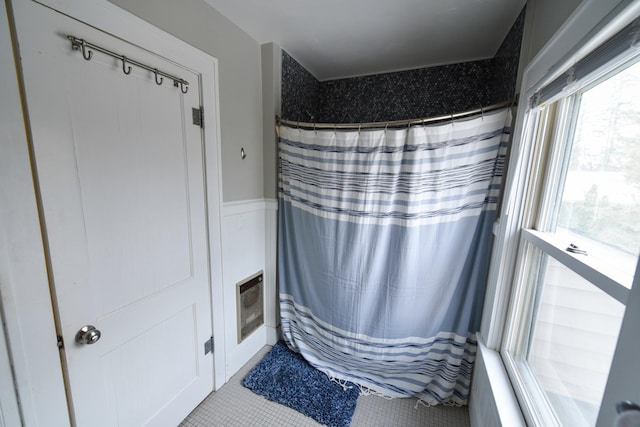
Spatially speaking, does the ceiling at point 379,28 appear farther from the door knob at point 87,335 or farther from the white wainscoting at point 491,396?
the white wainscoting at point 491,396

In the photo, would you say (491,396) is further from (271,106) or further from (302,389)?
(271,106)

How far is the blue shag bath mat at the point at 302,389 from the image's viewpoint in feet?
5.03

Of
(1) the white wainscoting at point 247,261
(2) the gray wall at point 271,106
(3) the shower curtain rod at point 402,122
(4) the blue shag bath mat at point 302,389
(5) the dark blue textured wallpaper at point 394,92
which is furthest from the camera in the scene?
(5) the dark blue textured wallpaper at point 394,92

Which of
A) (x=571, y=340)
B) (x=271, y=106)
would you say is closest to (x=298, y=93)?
(x=271, y=106)

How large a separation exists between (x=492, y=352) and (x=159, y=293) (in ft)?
5.91

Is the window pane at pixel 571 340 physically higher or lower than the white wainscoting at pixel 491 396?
higher

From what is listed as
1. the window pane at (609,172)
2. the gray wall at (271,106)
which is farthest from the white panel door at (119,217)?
the window pane at (609,172)

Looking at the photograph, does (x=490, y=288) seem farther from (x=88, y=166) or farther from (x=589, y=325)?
(x=88, y=166)

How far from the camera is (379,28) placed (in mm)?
1577

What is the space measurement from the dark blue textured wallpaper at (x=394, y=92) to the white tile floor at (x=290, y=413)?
208 cm

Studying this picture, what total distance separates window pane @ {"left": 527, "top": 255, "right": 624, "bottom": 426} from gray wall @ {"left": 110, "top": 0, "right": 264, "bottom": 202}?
1745mm

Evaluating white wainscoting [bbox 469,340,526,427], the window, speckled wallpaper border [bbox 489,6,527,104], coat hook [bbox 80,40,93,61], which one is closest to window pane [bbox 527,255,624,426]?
the window

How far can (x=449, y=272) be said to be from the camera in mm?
1512

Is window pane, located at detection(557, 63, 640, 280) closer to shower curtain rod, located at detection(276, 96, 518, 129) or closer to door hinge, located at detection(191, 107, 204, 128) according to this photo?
shower curtain rod, located at detection(276, 96, 518, 129)
